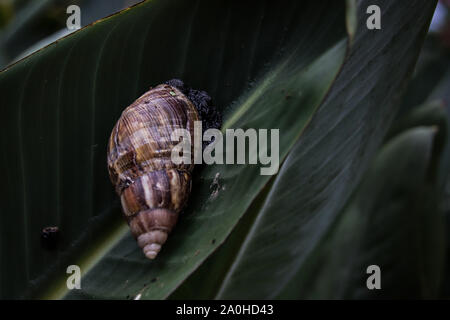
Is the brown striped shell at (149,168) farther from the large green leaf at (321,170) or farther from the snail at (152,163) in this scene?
the large green leaf at (321,170)

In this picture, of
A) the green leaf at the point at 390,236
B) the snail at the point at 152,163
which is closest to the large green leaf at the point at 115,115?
the snail at the point at 152,163

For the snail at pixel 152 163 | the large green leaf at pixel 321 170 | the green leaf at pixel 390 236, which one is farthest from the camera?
the green leaf at pixel 390 236

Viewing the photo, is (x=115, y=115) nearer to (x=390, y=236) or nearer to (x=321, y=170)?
(x=321, y=170)

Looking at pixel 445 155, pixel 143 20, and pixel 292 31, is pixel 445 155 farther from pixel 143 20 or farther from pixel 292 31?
pixel 143 20

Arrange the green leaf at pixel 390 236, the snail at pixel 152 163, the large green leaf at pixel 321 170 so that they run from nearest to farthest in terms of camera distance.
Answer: the large green leaf at pixel 321 170 → the snail at pixel 152 163 → the green leaf at pixel 390 236

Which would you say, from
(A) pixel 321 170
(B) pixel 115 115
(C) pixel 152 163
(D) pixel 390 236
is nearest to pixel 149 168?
(C) pixel 152 163

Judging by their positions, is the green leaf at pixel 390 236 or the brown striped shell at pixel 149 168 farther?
the green leaf at pixel 390 236

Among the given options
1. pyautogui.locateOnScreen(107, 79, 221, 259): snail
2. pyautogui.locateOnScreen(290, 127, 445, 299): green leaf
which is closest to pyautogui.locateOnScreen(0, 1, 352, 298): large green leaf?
pyautogui.locateOnScreen(107, 79, 221, 259): snail
